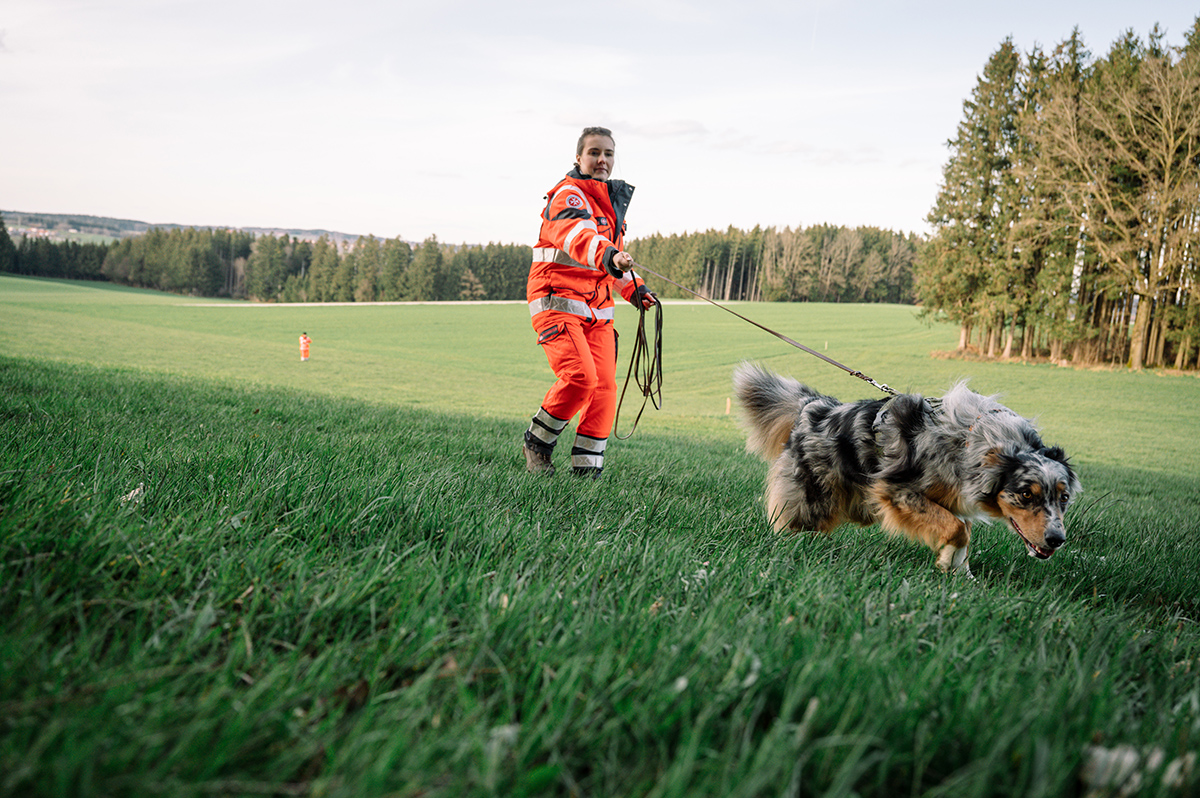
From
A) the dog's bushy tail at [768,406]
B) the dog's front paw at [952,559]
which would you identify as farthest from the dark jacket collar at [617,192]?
the dog's front paw at [952,559]

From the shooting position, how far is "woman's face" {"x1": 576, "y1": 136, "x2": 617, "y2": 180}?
5.67 m

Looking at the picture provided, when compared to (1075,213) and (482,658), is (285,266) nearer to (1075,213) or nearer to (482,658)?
(1075,213)

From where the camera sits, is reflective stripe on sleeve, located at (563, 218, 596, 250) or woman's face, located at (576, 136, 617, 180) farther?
woman's face, located at (576, 136, 617, 180)

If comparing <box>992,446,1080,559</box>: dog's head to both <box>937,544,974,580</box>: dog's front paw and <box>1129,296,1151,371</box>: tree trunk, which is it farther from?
<box>1129,296,1151,371</box>: tree trunk

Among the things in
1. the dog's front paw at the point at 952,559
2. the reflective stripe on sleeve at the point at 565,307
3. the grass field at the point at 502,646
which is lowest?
the dog's front paw at the point at 952,559

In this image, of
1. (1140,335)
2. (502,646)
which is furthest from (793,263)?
(502,646)

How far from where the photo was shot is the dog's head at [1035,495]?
143 inches

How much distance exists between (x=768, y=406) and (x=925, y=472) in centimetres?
134

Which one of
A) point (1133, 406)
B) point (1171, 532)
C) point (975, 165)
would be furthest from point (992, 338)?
point (1171, 532)

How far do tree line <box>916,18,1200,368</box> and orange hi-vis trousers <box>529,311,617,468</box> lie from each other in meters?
35.2

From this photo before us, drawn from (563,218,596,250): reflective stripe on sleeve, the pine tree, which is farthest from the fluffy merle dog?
the pine tree

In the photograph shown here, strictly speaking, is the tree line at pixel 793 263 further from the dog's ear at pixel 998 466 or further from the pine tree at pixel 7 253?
the pine tree at pixel 7 253

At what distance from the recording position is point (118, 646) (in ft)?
4.71

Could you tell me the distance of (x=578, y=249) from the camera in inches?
201
